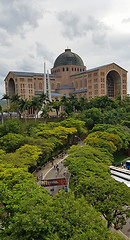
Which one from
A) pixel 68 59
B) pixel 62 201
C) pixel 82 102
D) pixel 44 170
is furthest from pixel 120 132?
pixel 68 59

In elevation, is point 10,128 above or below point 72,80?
below

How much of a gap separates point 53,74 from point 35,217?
9842 cm

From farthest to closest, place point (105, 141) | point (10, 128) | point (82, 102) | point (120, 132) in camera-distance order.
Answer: point (82, 102), point (120, 132), point (10, 128), point (105, 141)

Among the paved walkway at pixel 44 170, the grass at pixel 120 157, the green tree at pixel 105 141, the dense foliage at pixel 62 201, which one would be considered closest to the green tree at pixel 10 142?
the dense foliage at pixel 62 201

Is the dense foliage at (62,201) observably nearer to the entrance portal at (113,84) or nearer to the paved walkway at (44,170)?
the paved walkway at (44,170)

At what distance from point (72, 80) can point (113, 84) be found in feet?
65.0

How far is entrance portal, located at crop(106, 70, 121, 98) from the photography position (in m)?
94.4

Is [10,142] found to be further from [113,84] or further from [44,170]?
[113,84]

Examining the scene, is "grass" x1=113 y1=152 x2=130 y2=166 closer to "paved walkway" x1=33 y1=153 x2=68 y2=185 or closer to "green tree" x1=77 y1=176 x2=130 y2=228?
"paved walkway" x1=33 y1=153 x2=68 y2=185

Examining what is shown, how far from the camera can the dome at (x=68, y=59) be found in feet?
337

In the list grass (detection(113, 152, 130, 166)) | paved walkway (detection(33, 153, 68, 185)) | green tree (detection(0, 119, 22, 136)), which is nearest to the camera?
paved walkway (detection(33, 153, 68, 185))

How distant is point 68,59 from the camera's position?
10269 centimetres

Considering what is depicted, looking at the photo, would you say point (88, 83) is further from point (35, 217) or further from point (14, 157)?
point (35, 217)

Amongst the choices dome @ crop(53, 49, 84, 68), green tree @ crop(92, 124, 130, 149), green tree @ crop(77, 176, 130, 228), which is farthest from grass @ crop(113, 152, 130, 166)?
dome @ crop(53, 49, 84, 68)
